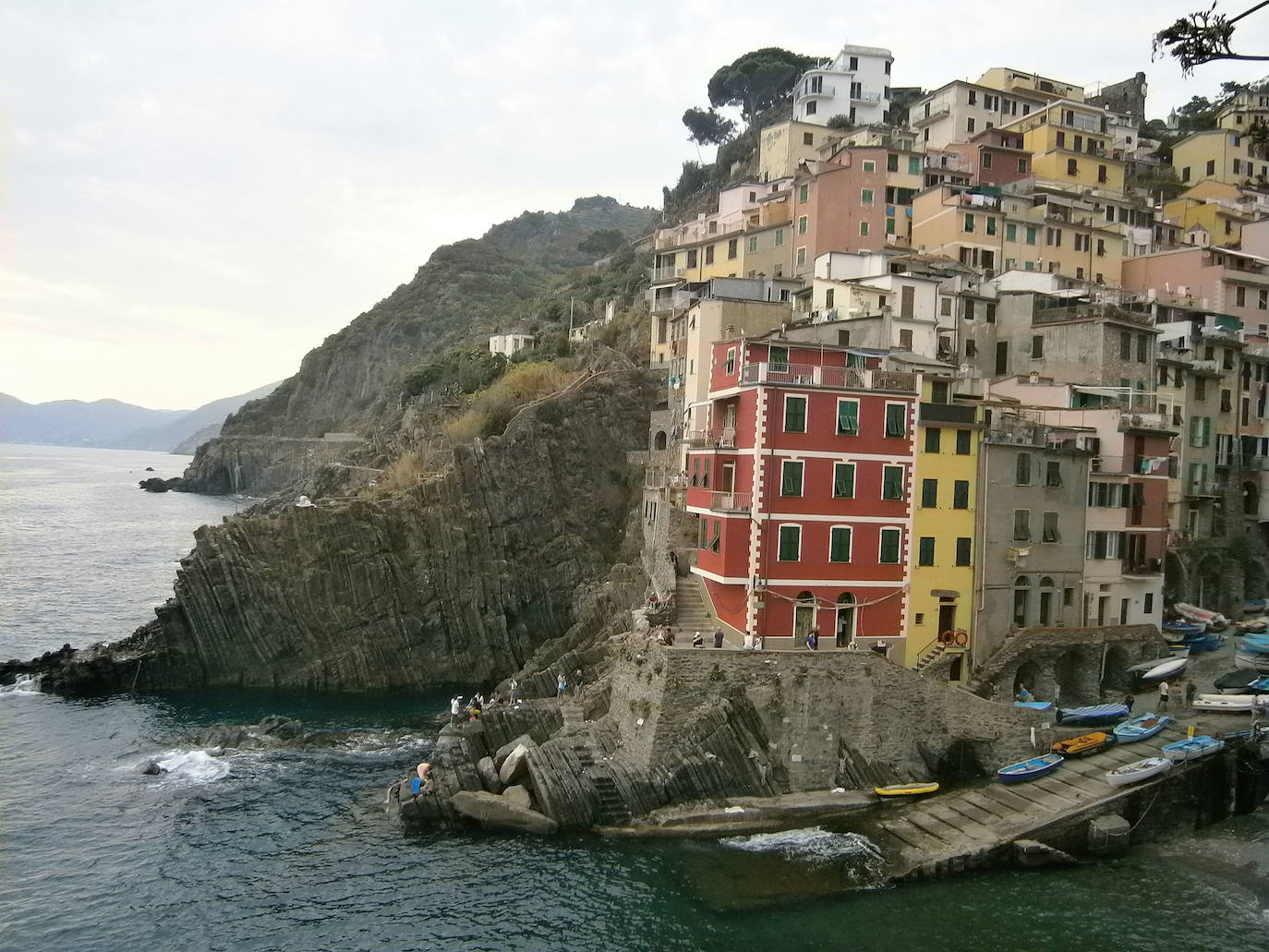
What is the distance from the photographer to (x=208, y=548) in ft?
183

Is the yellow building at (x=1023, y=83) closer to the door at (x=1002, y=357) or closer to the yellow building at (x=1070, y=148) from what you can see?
the yellow building at (x=1070, y=148)

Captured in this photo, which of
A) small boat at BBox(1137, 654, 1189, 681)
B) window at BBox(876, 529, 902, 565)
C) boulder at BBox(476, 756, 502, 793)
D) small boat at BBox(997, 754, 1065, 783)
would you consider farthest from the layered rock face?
small boat at BBox(1137, 654, 1189, 681)

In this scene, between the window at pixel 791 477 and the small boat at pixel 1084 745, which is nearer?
the small boat at pixel 1084 745

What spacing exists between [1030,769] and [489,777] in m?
19.0

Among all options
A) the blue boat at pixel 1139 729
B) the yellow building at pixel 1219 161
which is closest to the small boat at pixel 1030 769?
the blue boat at pixel 1139 729

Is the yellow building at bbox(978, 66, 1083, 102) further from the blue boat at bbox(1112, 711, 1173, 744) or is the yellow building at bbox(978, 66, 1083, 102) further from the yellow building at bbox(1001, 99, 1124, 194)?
the blue boat at bbox(1112, 711, 1173, 744)

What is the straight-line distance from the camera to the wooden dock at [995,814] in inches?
1158

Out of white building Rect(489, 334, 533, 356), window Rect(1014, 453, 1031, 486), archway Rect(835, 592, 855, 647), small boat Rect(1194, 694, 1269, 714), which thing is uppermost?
white building Rect(489, 334, 533, 356)

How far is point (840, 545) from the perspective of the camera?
37719 mm

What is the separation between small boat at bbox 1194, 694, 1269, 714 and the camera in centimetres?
3581

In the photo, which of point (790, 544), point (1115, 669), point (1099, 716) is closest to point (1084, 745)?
point (1099, 716)

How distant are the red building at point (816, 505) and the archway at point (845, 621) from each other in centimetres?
4

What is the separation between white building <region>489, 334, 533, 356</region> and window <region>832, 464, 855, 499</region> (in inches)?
2135

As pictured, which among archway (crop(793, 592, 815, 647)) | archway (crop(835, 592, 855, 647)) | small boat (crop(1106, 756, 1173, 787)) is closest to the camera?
small boat (crop(1106, 756, 1173, 787))
